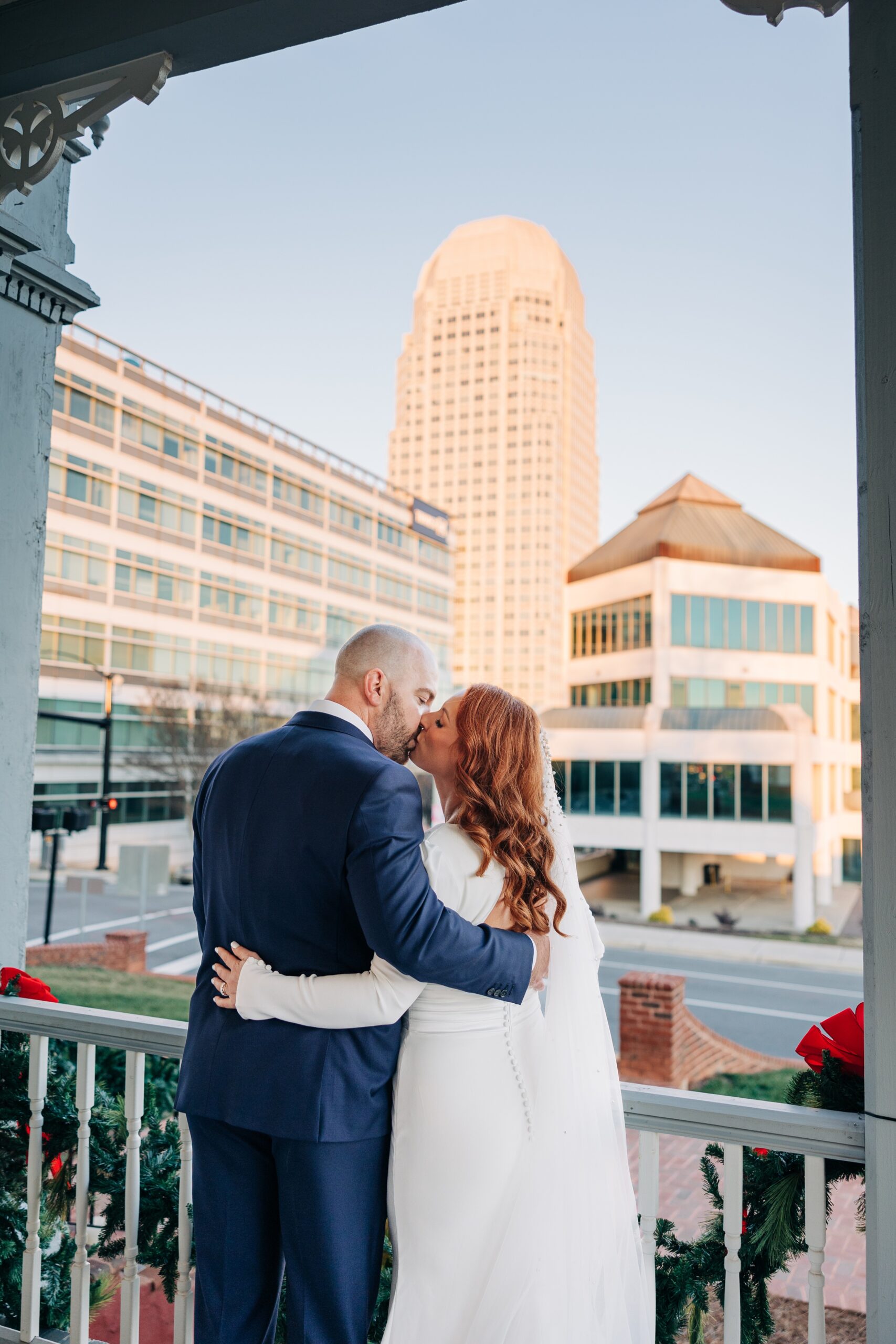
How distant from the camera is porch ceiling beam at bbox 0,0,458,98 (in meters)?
1.53

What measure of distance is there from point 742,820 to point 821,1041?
90.9 feet

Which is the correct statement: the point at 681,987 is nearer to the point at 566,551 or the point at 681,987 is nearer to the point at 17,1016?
the point at 17,1016

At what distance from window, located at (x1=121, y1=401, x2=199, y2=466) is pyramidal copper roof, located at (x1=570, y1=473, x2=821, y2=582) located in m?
17.0

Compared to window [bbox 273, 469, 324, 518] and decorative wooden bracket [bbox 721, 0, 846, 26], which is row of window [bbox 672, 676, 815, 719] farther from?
decorative wooden bracket [bbox 721, 0, 846, 26]

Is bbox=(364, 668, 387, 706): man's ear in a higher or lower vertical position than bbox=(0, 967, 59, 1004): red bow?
higher

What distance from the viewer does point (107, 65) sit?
1655 mm

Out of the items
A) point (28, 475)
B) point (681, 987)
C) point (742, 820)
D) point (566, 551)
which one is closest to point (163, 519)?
point (742, 820)

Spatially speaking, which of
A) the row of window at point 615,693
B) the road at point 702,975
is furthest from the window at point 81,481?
the row of window at point 615,693

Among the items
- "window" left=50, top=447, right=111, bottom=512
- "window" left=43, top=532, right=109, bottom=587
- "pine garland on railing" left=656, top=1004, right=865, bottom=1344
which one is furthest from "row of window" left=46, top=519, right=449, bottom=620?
"pine garland on railing" left=656, top=1004, right=865, bottom=1344

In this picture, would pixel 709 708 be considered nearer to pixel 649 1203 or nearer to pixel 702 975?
pixel 702 975

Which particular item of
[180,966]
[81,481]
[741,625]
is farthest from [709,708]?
[81,481]

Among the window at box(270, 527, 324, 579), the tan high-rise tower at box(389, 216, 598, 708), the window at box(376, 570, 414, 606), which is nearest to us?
the window at box(270, 527, 324, 579)

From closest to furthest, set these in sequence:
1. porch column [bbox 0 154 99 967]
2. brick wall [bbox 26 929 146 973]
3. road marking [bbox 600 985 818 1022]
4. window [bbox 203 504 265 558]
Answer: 1. porch column [bbox 0 154 99 967]
2. brick wall [bbox 26 929 146 973]
3. road marking [bbox 600 985 818 1022]
4. window [bbox 203 504 265 558]

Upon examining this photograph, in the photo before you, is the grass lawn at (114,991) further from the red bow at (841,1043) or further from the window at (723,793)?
the window at (723,793)
